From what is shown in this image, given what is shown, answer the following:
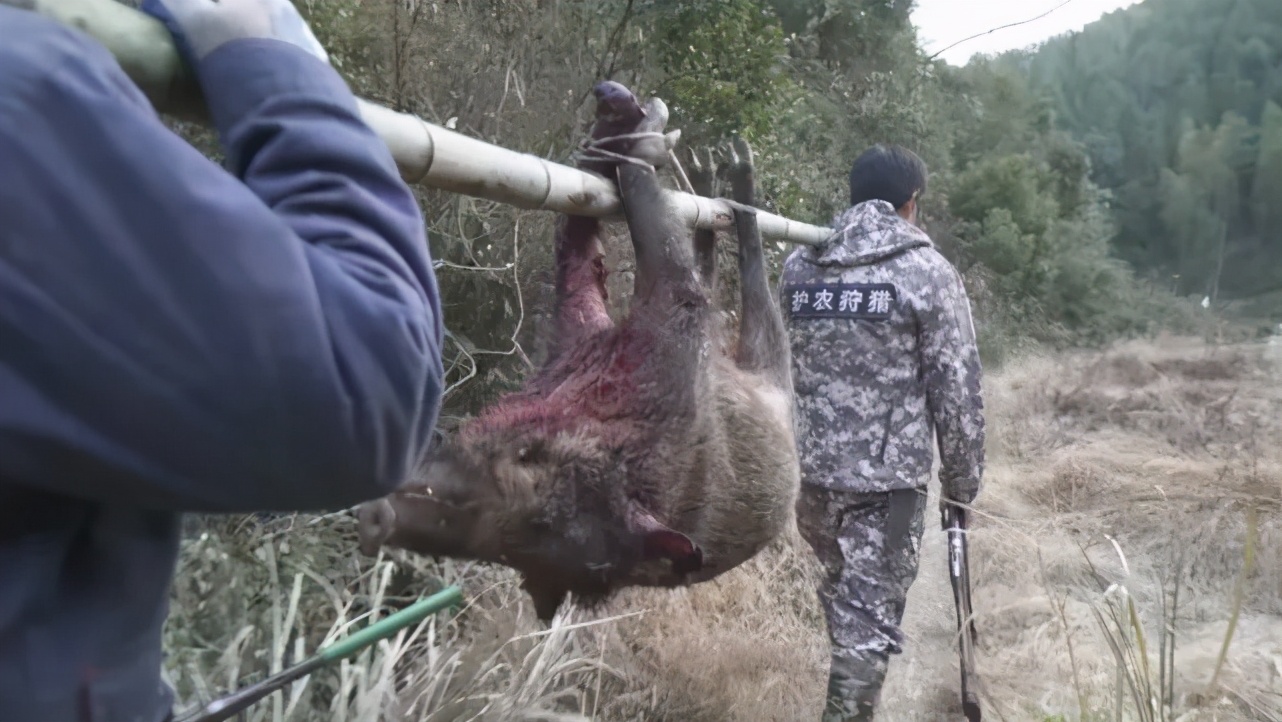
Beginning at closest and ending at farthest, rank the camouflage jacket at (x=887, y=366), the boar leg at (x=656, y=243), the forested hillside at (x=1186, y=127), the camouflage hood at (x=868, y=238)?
the boar leg at (x=656, y=243) < the camouflage jacket at (x=887, y=366) < the camouflage hood at (x=868, y=238) < the forested hillside at (x=1186, y=127)

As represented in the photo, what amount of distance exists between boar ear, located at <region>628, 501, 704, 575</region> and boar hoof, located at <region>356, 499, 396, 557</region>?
0.59 meters

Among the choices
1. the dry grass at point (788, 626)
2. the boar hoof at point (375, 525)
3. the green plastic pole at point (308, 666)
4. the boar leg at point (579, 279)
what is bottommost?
the dry grass at point (788, 626)

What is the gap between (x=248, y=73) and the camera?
0.90m

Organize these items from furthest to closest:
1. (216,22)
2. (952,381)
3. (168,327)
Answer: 1. (952,381)
2. (216,22)
3. (168,327)

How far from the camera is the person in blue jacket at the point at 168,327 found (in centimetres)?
69

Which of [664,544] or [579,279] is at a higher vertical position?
[579,279]

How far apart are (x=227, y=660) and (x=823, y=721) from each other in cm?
263

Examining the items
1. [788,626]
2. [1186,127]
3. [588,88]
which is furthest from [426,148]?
[1186,127]

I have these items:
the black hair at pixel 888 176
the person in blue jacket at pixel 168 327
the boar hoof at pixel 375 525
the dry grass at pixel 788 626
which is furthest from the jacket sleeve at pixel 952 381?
the person in blue jacket at pixel 168 327

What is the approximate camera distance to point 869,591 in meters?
3.92

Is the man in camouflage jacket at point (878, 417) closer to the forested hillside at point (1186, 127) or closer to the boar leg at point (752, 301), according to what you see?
the boar leg at point (752, 301)

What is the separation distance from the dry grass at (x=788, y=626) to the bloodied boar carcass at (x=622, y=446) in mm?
884

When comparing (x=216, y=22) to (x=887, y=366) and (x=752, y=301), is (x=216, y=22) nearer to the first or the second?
(x=752, y=301)

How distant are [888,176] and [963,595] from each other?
187 centimetres
